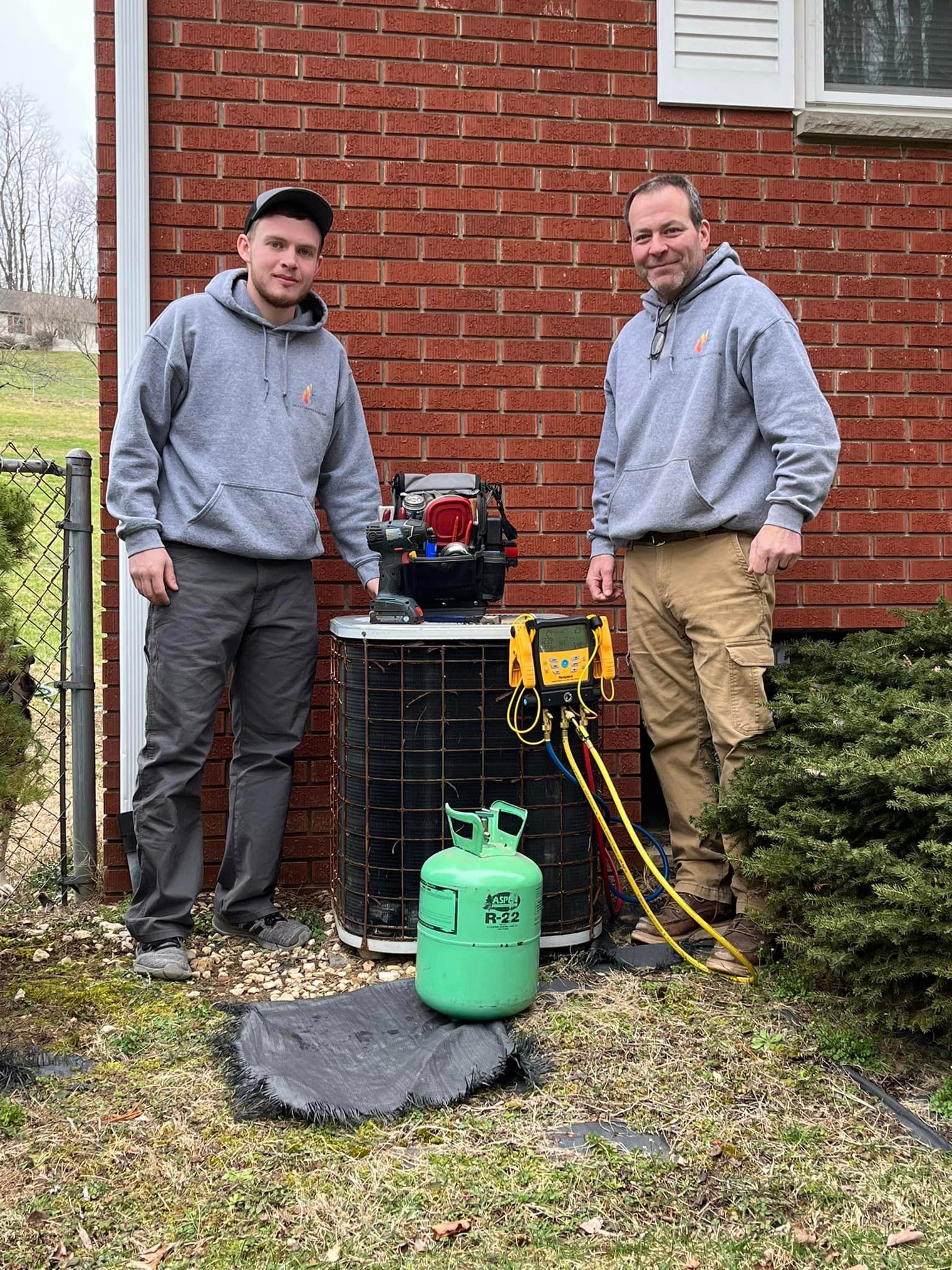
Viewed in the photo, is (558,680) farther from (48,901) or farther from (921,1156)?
(48,901)

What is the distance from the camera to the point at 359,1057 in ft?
8.70

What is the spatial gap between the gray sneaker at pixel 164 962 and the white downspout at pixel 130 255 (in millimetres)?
659

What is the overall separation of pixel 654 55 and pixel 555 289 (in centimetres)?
89

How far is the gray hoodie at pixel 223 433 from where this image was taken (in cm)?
319

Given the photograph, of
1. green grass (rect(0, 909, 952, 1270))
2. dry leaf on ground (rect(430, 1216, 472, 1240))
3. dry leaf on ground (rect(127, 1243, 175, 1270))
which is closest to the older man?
green grass (rect(0, 909, 952, 1270))

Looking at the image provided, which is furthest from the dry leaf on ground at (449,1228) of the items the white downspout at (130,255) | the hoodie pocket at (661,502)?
the white downspout at (130,255)

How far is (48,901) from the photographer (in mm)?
3746

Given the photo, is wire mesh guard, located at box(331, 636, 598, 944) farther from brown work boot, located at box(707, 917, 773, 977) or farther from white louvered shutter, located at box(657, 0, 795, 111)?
white louvered shutter, located at box(657, 0, 795, 111)

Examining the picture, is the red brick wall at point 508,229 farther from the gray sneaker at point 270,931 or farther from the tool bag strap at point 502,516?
the tool bag strap at point 502,516

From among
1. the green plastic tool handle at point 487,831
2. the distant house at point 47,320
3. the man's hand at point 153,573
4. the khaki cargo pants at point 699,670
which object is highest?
the distant house at point 47,320

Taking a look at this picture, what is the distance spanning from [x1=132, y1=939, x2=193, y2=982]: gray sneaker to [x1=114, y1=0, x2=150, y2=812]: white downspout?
26.0 inches

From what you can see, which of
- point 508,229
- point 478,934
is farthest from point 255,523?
point 508,229

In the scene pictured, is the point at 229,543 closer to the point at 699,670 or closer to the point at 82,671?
the point at 82,671

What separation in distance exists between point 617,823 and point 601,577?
0.83 m
